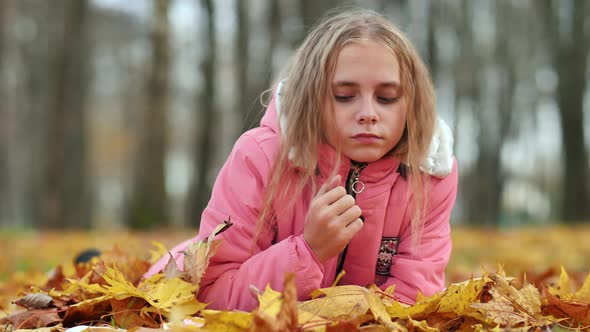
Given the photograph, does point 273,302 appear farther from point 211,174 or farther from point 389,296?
point 211,174

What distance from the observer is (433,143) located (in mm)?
2299

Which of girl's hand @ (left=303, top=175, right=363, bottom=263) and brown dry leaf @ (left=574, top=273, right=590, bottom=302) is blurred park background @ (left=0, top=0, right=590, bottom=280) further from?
brown dry leaf @ (left=574, top=273, right=590, bottom=302)

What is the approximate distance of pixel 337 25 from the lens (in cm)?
221

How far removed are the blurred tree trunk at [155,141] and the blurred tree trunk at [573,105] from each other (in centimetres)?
754

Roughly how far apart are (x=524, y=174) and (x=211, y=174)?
2701 cm

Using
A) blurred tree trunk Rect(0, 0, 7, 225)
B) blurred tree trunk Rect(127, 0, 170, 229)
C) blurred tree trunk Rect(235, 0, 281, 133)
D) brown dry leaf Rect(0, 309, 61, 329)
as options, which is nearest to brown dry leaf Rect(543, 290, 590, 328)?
brown dry leaf Rect(0, 309, 61, 329)

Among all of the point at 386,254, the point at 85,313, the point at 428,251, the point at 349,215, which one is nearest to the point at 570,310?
the point at 428,251

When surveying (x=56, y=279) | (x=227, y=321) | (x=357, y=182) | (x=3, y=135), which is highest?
(x=357, y=182)

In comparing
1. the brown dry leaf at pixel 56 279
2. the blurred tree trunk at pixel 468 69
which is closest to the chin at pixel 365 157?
the brown dry leaf at pixel 56 279

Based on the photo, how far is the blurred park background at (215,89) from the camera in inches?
433

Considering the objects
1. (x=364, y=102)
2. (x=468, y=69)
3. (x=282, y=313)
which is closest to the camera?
(x=282, y=313)

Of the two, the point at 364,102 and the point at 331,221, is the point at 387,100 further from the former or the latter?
the point at 331,221

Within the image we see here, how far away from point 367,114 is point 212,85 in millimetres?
11353

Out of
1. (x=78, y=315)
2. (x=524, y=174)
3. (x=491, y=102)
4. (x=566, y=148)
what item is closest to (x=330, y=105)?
(x=78, y=315)
